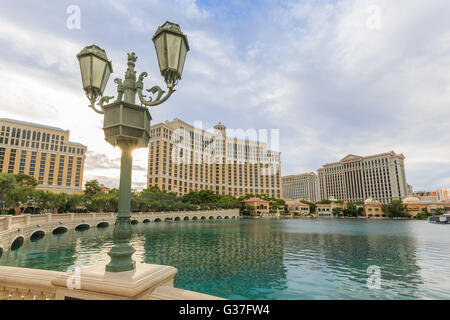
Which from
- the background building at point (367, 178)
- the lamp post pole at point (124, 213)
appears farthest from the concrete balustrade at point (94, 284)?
the background building at point (367, 178)

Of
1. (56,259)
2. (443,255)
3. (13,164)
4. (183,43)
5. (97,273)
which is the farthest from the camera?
(13,164)

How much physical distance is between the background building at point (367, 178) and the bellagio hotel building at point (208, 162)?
47290mm

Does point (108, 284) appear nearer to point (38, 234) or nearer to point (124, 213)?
point (124, 213)

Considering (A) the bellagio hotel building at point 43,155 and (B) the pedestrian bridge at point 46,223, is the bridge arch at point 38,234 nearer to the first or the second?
(B) the pedestrian bridge at point 46,223

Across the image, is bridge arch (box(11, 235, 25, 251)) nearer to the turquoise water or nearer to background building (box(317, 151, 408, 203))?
the turquoise water

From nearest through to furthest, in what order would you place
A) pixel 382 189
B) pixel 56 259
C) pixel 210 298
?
pixel 210 298 < pixel 56 259 < pixel 382 189

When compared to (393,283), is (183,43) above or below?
above

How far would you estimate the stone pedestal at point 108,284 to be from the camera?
2.96m

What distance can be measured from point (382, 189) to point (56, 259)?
168 metres

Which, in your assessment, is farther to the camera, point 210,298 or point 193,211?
point 193,211

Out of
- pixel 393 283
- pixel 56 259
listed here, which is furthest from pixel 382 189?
pixel 56 259

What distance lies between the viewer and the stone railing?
300cm
